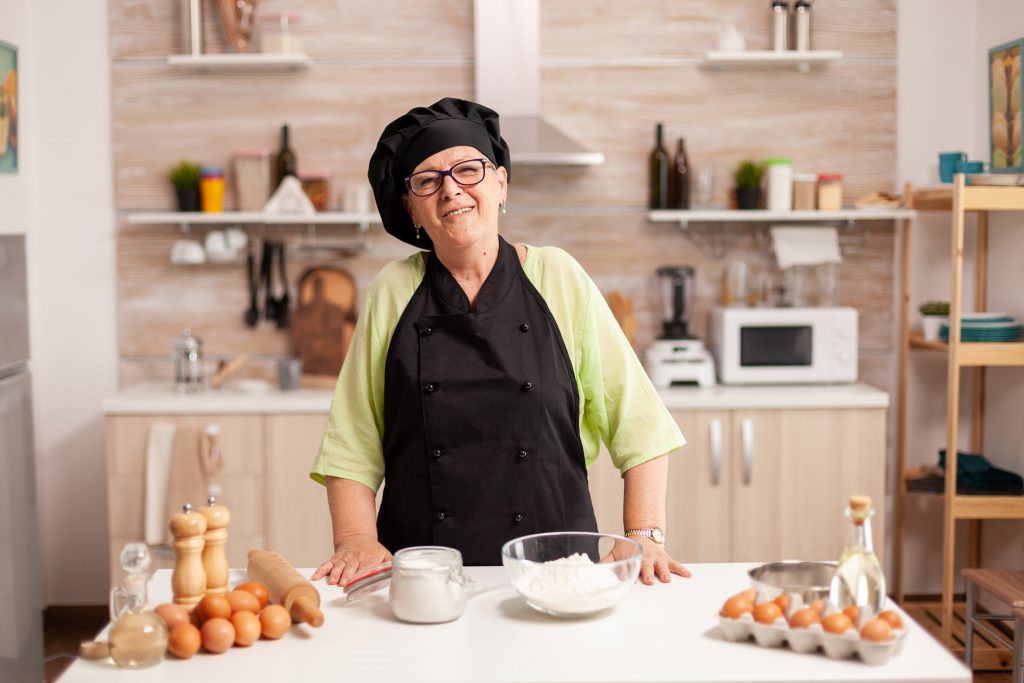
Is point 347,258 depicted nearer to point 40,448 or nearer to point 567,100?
point 567,100

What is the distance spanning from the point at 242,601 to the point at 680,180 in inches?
114

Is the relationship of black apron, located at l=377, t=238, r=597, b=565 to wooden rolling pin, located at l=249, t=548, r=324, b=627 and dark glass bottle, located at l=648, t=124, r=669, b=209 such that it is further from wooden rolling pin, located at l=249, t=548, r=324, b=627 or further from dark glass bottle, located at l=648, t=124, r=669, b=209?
dark glass bottle, located at l=648, t=124, r=669, b=209

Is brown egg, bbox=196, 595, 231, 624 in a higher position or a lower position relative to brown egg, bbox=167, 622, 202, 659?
higher

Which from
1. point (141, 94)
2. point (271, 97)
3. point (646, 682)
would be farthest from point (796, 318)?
point (646, 682)

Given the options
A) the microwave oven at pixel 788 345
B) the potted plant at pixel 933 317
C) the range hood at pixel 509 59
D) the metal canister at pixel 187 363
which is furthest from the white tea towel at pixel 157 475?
the potted plant at pixel 933 317

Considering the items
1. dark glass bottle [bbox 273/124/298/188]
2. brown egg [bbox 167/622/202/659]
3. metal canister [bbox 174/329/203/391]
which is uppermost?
dark glass bottle [bbox 273/124/298/188]

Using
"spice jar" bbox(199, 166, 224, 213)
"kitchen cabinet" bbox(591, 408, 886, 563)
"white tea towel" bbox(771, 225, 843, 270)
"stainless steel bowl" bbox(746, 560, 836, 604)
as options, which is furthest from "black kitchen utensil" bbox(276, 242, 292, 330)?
"stainless steel bowl" bbox(746, 560, 836, 604)

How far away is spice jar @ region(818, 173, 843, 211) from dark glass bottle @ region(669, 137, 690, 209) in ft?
1.55

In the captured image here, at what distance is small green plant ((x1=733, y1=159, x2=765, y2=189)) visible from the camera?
3.96 meters

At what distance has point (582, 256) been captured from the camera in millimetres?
4148

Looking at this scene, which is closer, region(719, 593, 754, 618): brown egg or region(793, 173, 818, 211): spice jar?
region(719, 593, 754, 618): brown egg

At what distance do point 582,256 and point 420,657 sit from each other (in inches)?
113

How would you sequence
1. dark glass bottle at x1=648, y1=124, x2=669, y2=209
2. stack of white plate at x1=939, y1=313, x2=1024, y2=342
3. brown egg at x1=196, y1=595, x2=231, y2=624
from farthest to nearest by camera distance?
dark glass bottle at x1=648, y1=124, x2=669, y2=209 < stack of white plate at x1=939, y1=313, x2=1024, y2=342 < brown egg at x1=196, y1=595, x2=231, y2=624

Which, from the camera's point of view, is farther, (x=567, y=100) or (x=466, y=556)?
(x=567, y=100)
